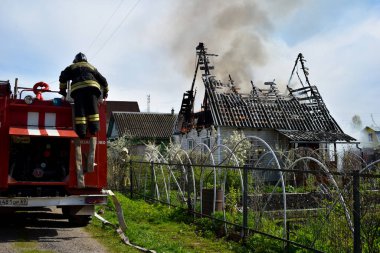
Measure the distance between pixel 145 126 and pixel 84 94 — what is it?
34.7 m

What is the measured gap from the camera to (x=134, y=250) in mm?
7004

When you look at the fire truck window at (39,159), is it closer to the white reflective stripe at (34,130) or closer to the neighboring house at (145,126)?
the white reflective stripe at (34,130)

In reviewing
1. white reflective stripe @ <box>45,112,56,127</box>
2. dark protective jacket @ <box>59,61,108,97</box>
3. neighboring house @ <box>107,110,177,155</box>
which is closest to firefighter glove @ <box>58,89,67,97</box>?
dark protective jacket @ <box>59,61,108,97</box>

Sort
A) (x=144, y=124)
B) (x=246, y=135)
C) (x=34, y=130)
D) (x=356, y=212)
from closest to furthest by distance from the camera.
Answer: (x=356, y=212)
(x=34, y=130)
(x=246, y=135)
(x=144, y=124)

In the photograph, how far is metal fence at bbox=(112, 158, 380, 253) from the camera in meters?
5.21

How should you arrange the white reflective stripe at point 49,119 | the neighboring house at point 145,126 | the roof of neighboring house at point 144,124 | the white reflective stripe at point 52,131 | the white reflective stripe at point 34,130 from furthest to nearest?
the roof of neighboring house at point 144,124 → the neighboring house at point 145,126 → the white reflective stripe at point 49,119 → the white reflective stripe at point 52,131 → the white reflective stripe at point 34,130

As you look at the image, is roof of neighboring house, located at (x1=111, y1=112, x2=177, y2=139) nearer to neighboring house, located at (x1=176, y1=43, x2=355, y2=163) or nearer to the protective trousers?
neighboring house, located at (x1=176, y1=43, x2=355, y2=163)

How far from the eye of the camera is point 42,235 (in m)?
8.09

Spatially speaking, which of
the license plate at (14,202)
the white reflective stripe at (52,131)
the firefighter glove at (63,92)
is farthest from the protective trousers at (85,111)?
the license plate at (14,202)

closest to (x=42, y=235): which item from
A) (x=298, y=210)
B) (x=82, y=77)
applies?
(x=82, y=77)

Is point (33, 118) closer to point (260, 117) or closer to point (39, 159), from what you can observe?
point (39, 159)

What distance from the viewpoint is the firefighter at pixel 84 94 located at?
7.97 metres

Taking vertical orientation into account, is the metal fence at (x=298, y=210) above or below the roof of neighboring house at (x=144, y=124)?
below

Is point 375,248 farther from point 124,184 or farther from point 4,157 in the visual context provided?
point 124,184
